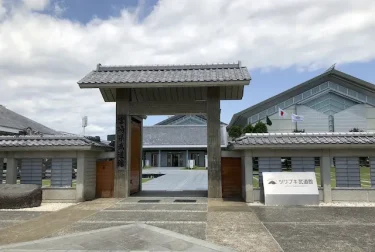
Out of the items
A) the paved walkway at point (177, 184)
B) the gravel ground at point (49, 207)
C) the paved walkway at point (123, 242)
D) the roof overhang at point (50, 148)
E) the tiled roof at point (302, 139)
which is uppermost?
the tiled roof at point (302, 139)

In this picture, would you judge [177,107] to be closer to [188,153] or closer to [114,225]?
[114,225]

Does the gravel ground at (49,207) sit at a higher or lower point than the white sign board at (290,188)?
lower

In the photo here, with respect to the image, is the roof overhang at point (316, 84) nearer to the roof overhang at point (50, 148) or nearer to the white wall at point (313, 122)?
the white wall at point (313, 122)

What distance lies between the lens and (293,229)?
8875 millimetres

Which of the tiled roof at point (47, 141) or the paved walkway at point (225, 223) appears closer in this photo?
the paved walkway at point (225, 223)

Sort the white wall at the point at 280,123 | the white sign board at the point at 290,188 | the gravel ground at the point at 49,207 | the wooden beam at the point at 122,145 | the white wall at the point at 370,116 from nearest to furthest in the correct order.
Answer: the gravel ground at the point at 49,207 → the white sign board at the point at 290,188 → the wooden beam at the point at 122,145 → the white wall at the point at 370,116 → the white wall at the point at 280,123

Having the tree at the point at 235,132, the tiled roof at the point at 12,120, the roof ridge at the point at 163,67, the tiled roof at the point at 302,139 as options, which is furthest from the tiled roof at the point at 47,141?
the tree at the point at 235,132

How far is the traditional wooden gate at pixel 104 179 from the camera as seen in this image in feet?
53.1

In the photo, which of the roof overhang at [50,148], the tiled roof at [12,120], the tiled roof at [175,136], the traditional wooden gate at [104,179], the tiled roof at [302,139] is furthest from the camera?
Answer: the tiled roof at [175,136]

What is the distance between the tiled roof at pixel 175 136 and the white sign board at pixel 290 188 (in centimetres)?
3453

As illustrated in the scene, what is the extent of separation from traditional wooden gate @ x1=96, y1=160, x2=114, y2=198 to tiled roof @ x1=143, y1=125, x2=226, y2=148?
33.5 m

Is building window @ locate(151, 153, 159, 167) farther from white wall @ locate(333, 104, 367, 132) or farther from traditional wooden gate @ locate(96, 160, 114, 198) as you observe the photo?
traditional wooden gate @ locate(96, 160, 114, 198)

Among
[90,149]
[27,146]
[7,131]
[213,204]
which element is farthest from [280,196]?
[7,131]

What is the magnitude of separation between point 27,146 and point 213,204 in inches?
356
